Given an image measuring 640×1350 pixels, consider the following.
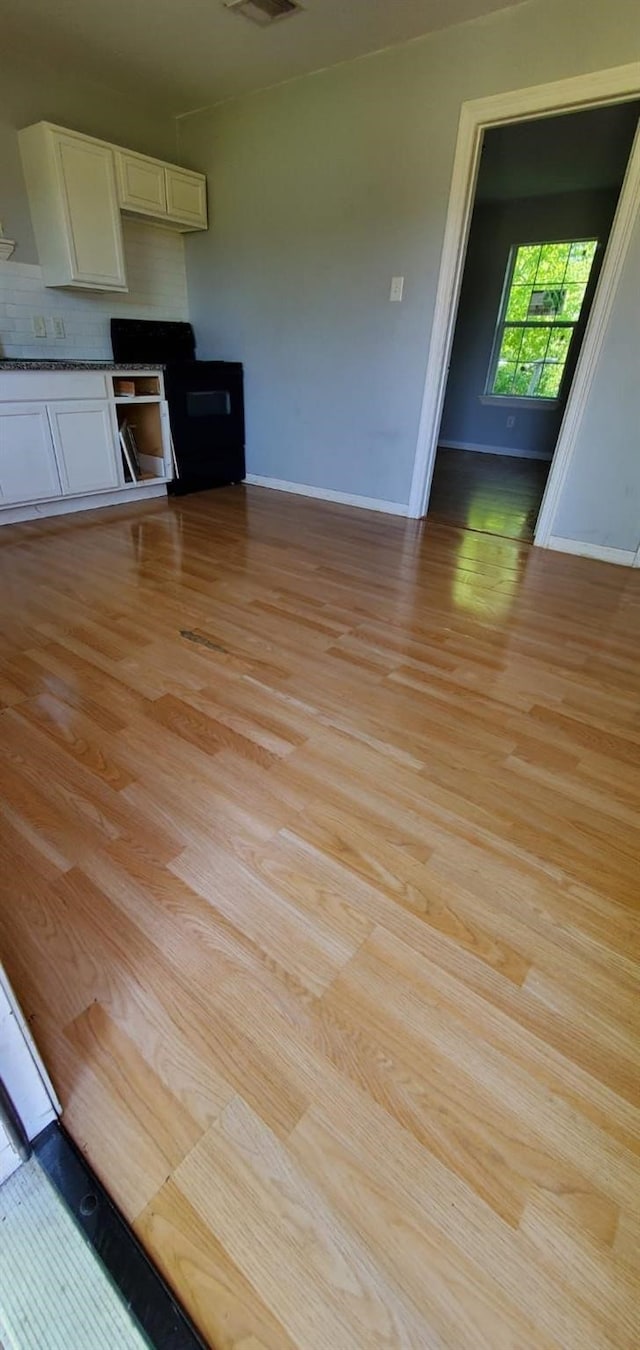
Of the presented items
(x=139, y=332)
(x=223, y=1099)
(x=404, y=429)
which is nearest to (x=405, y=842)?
(x=223, y=1099)

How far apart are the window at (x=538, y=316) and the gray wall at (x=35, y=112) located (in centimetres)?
396

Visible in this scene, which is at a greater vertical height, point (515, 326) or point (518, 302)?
point (518, 302)

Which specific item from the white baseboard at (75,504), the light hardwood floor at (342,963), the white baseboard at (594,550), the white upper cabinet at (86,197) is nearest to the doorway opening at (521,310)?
the white baseboard at (594,550)

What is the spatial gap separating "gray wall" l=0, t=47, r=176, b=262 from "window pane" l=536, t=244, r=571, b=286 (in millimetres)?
3976

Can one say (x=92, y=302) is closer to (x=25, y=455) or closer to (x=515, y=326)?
(x=25, y=455)

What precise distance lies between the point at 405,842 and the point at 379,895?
0.50 feet

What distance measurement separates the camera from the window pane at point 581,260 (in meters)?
5.29

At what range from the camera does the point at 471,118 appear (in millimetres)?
2611

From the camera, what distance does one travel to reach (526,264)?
568 cm

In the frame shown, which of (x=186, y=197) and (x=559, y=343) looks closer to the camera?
(x=186, y=197)

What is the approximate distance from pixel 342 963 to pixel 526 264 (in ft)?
22.9

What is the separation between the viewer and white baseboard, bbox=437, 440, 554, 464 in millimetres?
6180

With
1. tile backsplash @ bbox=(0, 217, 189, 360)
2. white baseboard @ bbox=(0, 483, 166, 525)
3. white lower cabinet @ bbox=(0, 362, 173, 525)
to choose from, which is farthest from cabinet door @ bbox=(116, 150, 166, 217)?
white baseboard @ bbox=(0, 483, 166, 525)

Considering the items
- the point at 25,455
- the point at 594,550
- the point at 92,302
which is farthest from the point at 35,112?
the point at 594,550
